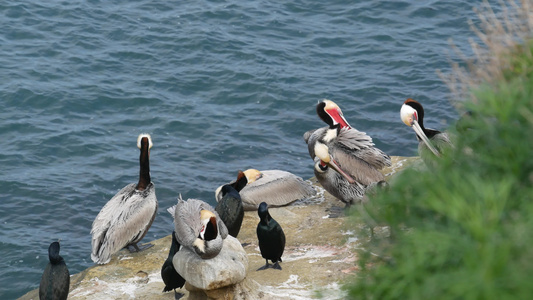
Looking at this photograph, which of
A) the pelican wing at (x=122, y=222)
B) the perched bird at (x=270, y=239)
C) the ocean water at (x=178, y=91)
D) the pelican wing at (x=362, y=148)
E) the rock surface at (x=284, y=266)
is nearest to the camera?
the rock surface at (x=284, y=266)

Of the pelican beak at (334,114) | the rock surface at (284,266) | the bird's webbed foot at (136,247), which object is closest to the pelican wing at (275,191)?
the rock surface at (284,266)

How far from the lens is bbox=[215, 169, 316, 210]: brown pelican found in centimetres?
995

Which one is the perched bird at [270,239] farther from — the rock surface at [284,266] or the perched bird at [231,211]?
the perched bird at [231,211]

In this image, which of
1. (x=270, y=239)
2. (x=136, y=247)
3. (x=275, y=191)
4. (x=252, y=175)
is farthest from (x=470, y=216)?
(x=252, y=175)

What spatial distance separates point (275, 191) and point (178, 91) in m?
5.73

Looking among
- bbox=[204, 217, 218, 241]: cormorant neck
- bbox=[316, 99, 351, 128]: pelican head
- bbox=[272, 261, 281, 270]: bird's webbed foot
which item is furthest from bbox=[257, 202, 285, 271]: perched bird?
bbox=[316, 99, 351, 128]: pelican head

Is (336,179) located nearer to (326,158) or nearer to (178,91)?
(326,158)

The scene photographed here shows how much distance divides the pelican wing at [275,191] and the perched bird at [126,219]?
1367 mm

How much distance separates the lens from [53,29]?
17.1 metres

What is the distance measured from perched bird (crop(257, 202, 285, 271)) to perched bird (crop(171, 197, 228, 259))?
0.44 metres

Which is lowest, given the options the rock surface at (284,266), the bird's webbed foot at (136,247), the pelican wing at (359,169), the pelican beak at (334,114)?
the bird's webbed foot at (136,247)

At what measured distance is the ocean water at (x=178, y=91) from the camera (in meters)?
11.7

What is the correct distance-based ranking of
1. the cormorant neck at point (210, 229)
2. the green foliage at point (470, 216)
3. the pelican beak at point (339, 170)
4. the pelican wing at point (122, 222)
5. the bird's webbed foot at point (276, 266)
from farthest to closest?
the pelican beak at point (339, 170), the pelican wing at point (122, 222), the bird's webbed foot at point (276, 266), the cormorant neck at point (210, 229), the green foliage at point (470, 216)

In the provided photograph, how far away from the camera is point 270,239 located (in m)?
7.62
